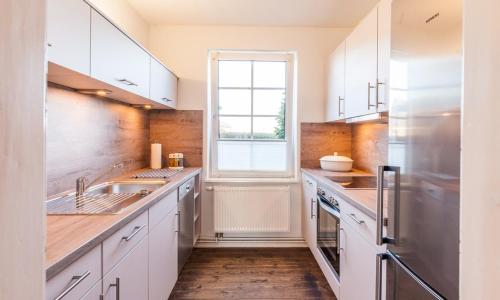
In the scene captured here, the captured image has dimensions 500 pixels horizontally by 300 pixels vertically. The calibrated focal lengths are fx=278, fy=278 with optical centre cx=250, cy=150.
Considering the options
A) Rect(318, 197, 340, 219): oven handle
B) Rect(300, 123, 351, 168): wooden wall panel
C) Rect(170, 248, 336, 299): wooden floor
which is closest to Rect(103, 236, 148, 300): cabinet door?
Rect(170, 248, 336, 299): wooden floor

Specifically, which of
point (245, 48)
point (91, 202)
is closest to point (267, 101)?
point (245, 48)

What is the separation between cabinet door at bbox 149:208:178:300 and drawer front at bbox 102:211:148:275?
0.17 metres

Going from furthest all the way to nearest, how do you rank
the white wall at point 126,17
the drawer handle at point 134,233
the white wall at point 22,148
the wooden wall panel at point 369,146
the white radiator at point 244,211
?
the white radiator at point 244,211
the wooden wall panel at point 369,146
the white wall at point 126,17
the drawer handle at point 134,233
the white wall at point 22,148

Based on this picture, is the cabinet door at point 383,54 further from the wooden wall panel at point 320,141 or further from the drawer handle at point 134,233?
the drawer handle at point 134,233

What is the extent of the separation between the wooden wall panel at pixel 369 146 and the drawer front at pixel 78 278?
2296 mm

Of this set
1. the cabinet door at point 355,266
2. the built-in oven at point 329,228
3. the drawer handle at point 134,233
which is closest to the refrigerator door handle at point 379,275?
the cabinet door at point 355,266

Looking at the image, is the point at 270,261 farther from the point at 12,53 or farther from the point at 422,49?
the point at 12,53

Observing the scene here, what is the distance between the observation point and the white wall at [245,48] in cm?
311

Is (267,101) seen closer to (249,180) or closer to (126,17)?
(249,180)

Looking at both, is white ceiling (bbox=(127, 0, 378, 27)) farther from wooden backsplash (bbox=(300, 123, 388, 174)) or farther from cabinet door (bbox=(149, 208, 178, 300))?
cabinet door (bbox=(149, 208, 178, 300))

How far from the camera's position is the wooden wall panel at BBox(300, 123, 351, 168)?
3201 millimetres

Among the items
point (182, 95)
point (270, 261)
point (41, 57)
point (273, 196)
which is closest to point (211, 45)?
point (182, 95)

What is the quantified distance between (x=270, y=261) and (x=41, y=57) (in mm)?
2667

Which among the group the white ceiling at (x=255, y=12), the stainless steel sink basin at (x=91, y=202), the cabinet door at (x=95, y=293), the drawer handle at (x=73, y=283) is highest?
the white ceiling at (x=255, y=12)
